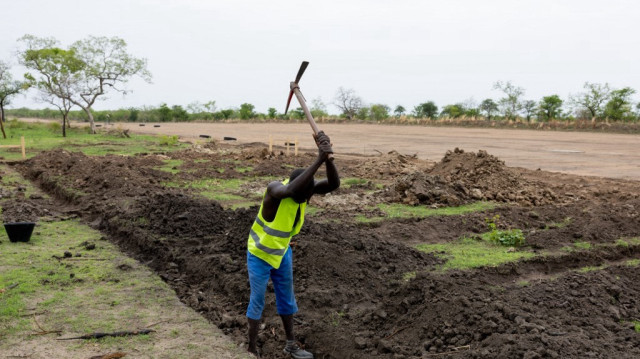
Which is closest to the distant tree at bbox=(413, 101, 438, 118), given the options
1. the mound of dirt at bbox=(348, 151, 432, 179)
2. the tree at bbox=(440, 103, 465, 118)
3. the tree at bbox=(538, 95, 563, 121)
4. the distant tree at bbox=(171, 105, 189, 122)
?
the tree at bbox=(440, 103, 465, 118)

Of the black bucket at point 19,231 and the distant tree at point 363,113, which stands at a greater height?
the distant tree at point 363,113

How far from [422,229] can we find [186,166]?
11.5 m

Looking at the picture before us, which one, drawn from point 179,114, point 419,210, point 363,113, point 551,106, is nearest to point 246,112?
point 179,114

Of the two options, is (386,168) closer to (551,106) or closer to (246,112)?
(551,106)

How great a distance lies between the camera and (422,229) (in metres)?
9.45

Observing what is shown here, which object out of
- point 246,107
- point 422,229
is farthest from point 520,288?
point 246,107

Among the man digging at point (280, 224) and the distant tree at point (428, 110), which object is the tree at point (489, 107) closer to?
the distant tree at point (428, 110)

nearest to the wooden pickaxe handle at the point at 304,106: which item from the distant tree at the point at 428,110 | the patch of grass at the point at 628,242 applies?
the patch of grass at the point at 628,242

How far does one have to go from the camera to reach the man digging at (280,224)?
4.09 meters

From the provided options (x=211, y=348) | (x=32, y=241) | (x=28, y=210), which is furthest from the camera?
(x=28, y=210)

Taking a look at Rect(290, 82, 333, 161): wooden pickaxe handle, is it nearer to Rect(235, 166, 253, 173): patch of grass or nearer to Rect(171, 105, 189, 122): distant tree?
Rect(235, 166, 253, 173): patch of grass

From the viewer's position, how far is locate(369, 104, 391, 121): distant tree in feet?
251

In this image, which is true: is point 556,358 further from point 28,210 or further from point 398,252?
point 28,210

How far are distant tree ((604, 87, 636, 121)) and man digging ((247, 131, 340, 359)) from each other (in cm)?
6020
